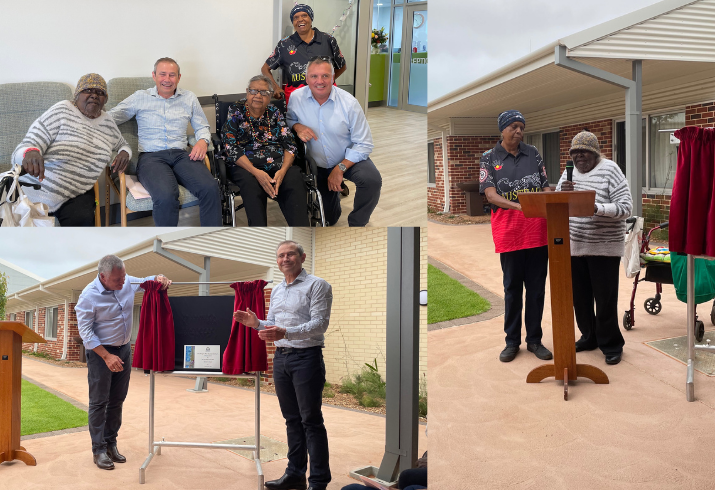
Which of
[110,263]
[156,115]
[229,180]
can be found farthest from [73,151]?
[229,180]

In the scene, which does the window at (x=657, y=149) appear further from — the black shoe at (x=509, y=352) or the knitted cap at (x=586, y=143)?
the black shoe at (x=509, y=352)

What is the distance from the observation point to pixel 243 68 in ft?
7.13

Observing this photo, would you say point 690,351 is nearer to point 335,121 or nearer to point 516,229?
point 516,229

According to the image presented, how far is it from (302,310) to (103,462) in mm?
1072

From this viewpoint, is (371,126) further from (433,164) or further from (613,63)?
(613,63)

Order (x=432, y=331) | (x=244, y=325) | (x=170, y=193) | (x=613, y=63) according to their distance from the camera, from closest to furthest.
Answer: (x=170, y=193) → (x=244, y=325) → (x=613, y=63) → (x=432, y=331)

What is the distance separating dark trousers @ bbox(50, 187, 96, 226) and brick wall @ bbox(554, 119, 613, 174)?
193 centimetres

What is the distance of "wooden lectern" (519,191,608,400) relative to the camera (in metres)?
2.47

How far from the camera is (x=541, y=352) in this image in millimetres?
2789

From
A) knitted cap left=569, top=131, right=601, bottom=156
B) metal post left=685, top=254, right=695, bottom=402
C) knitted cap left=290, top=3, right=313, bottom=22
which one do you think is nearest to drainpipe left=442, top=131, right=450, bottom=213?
knitted cap left=569, top=131, right=601, bottom=156

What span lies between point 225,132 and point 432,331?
1478 mm

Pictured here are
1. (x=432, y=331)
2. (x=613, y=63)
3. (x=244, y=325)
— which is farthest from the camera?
(x=432, y=331)

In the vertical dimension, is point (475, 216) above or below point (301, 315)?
above

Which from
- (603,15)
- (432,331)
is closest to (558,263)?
(432,331)
